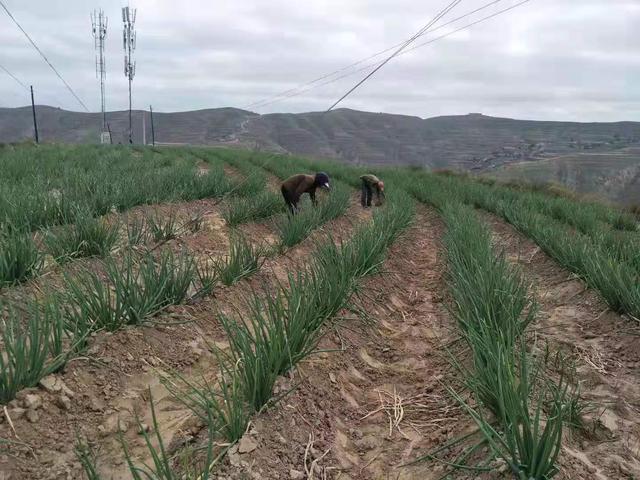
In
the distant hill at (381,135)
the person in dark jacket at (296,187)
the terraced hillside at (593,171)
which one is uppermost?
the distant hill at (381,135)

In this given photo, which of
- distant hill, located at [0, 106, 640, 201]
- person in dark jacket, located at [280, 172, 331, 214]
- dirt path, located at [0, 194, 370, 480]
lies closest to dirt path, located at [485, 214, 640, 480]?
dirt path, located at [0, 194, 370, 480]

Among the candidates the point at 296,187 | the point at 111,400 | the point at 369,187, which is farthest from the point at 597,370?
the point at 369,187

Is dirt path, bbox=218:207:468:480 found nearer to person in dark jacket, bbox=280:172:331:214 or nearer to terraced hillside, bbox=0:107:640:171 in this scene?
person in dark jacket, bbox=280:172:331:214

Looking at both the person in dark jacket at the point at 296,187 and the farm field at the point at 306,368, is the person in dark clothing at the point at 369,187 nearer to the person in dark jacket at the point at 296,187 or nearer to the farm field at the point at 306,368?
the person in dark jacket at the point at 296,187

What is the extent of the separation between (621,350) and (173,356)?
2.21 metres

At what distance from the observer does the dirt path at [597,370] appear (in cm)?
146

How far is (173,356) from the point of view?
2152 millimetres

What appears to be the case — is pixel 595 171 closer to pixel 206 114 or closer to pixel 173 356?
pixel 173 356

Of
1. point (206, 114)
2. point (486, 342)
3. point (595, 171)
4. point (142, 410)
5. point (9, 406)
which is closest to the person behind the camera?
point (9, 406)

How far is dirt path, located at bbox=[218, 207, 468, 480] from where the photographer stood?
1.52m

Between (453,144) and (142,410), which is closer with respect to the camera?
(142,410)

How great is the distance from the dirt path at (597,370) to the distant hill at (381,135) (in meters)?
17.8

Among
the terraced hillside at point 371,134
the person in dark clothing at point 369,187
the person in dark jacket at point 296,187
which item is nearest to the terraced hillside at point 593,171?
the terraced hillside at point 371,134

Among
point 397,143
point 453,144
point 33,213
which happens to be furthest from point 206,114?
point 33,213
